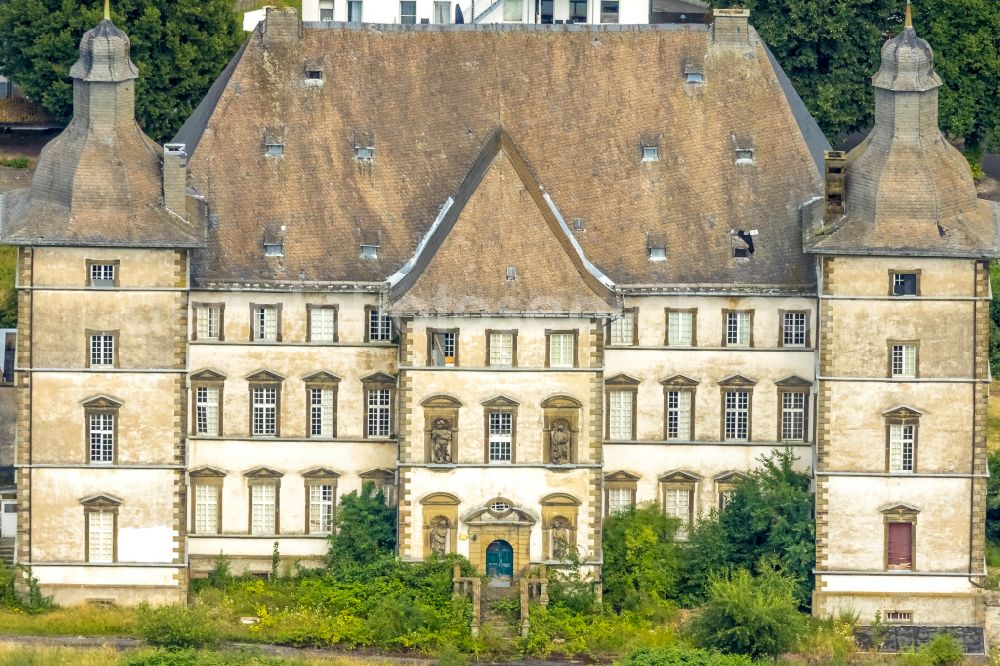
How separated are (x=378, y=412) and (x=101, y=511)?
454 inches

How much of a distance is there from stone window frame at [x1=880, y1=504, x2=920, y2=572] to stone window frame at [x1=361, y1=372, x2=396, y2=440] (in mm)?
19205

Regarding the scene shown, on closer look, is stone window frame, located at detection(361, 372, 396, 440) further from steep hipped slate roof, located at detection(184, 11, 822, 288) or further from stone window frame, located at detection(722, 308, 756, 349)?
stone window frame, located at detection(722, 308, 756, 349)

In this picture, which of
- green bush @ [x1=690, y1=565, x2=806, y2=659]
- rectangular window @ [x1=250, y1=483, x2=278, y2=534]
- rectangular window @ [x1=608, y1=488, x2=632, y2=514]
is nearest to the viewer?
green bush @ [x1=690, y1=565, x2=806, y2=659]

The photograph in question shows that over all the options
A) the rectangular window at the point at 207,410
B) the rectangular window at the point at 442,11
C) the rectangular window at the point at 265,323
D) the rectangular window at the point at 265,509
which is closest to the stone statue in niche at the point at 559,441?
the rectangular window at the point at 265,509

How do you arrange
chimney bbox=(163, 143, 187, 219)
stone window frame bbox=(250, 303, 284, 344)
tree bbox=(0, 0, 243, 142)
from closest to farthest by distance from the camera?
chimney bbox=(163, 143, 187, 219) → stone window frame bbox=(250, 303, 284, 344) → tree bbox=(0, 0, 243, 142)

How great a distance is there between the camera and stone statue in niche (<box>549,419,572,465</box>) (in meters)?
157

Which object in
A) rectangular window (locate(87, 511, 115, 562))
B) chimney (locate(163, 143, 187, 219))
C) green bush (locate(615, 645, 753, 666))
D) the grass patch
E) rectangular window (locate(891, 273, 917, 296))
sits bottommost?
green bush (locate(615, 645, 753, 666))

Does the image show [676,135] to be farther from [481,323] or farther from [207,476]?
[207,476]

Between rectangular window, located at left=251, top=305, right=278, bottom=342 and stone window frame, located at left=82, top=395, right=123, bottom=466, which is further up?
rectangular window, located at left=251, top=305, right=278, bottom=342

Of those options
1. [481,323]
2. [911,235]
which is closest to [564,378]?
[481,323]

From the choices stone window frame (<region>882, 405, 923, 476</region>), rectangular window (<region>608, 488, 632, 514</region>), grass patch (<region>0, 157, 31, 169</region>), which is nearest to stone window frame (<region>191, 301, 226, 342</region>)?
rectangular window (<region>608, 488, 632, 514</region>)

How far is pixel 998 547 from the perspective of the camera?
16288cm

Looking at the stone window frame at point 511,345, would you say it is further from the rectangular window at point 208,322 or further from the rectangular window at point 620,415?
the rectangular window at point 208,322

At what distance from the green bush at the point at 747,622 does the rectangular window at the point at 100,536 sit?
73.3 ft
